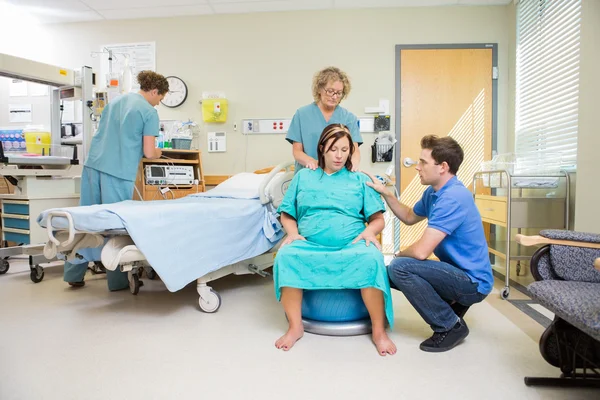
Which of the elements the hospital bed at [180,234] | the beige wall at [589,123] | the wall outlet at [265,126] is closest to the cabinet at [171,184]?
the wall outlet at [265,126]

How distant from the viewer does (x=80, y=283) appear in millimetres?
2941

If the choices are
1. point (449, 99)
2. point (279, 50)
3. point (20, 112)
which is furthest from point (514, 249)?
point (20, 112)

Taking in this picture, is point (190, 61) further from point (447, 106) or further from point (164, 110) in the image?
point (447, 106)

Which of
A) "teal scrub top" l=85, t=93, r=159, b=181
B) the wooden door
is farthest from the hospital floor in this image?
the wooden door

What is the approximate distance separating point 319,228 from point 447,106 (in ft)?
8.22

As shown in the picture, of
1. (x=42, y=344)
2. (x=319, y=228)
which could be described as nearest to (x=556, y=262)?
(x=319, y=228)

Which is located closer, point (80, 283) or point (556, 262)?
point (556, 262)

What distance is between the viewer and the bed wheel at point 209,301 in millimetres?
2371

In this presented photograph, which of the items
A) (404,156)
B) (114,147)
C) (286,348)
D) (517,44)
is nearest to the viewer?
(286,348)

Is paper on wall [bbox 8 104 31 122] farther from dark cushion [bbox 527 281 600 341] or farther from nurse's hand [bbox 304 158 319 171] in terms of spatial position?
dark cushion [bbox 527 281 600 341]

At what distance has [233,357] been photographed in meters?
1.76

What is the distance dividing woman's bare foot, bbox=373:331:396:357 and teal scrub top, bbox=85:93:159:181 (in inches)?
74.5

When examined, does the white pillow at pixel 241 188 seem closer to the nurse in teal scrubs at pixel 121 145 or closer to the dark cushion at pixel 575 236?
the nurse in teal scrubs at pixel 121 145

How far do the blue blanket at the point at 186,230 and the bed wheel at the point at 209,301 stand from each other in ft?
0.51
